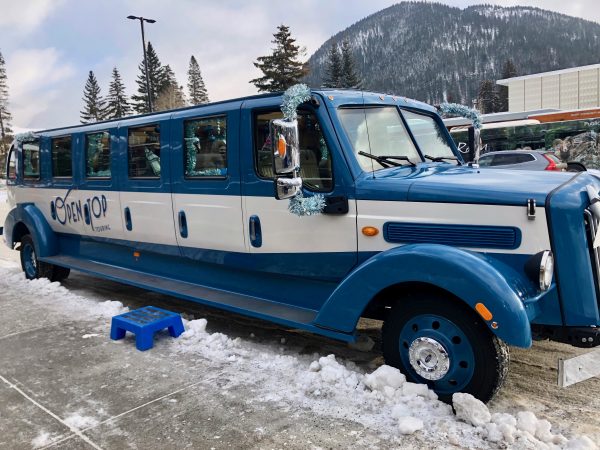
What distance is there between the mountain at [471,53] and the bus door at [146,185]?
389 ft

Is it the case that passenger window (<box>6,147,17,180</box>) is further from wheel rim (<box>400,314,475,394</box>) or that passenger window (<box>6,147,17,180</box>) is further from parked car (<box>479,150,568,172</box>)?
parked car (<box>479,150,568,172</box>)

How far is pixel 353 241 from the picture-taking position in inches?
153

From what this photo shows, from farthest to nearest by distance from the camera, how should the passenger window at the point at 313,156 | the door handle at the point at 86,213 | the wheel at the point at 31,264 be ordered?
1. the wheel at the point at 31,264
2. the door handle at the point at 86,213
3. the passenger window at the point at 313,156

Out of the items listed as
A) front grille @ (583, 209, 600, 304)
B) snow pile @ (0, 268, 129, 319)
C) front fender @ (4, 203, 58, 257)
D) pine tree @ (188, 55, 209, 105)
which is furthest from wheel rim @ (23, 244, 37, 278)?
pine tree @ (188, 55, 209, 105)

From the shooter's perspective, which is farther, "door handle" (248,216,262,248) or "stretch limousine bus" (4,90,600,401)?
"door handle" (248,216,262,248)

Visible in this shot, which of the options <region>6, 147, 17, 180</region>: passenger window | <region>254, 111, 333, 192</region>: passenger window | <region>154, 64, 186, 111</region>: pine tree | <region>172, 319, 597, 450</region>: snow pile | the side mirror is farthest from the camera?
<region>154, 64, 186, 111</region>: pine tree

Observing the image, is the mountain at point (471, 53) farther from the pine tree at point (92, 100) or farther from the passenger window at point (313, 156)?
the passenger window at point (313, 156)

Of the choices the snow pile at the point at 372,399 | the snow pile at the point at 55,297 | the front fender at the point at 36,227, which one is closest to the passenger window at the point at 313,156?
the snow pile at the point at 372,399

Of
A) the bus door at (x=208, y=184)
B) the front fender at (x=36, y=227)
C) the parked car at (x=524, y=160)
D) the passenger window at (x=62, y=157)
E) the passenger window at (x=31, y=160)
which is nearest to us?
the bus door at (x=208, y=184)

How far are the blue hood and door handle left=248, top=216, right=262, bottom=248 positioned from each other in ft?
3.62

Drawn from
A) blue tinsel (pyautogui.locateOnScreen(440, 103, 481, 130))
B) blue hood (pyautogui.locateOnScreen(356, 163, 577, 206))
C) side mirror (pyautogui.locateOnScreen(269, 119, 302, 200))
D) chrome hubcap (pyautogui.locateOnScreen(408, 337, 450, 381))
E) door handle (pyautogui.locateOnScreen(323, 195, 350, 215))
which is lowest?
chrome hubcap (pyautogui.locateOnScreen(408, 337, 450, 381))

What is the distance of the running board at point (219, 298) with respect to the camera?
4.05m

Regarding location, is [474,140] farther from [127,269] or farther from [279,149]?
[127,269]

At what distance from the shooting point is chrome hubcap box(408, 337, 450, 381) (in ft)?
11.1
